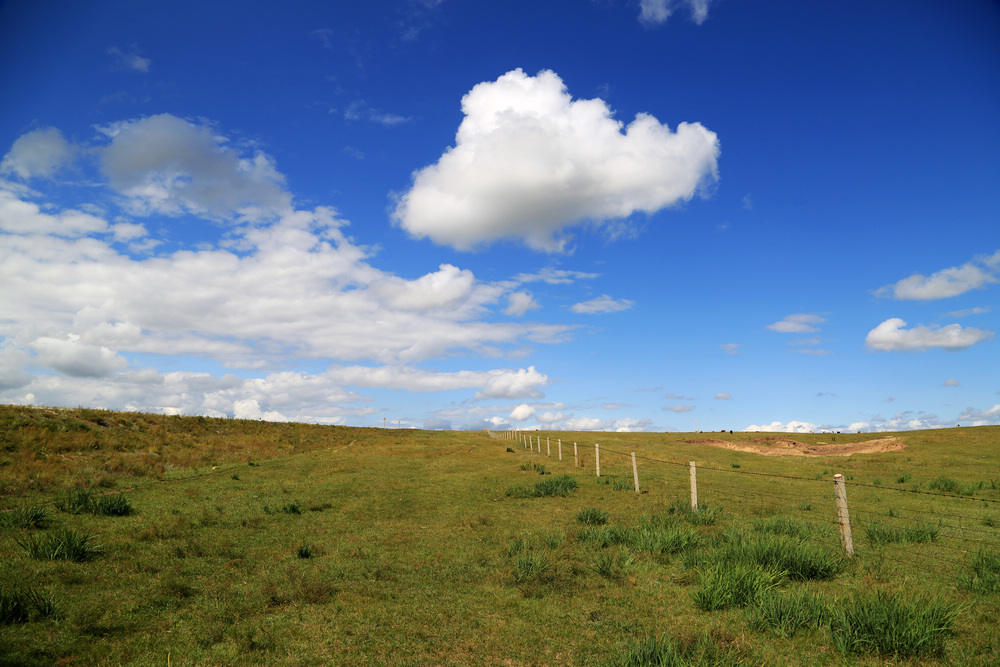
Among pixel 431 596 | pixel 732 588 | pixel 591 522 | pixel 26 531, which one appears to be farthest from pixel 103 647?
pixel 591 522

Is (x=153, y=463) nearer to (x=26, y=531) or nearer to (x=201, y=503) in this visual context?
(x=201, y=503)

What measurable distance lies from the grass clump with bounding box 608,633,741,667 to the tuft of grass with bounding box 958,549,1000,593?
5443 millimetres

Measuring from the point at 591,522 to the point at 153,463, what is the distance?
88.4 feet

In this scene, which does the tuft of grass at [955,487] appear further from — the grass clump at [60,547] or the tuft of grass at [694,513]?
the grass clump at [60,547]

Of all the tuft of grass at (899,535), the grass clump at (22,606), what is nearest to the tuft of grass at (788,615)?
the tuft of grass at (899,535)

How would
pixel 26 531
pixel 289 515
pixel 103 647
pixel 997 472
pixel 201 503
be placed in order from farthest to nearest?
pixel 997 472 < pixel 201 503 < pixel 289 515 < pixel 26 531 < pixel 103 647

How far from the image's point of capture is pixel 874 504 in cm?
1833

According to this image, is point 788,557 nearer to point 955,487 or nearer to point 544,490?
point 544,490

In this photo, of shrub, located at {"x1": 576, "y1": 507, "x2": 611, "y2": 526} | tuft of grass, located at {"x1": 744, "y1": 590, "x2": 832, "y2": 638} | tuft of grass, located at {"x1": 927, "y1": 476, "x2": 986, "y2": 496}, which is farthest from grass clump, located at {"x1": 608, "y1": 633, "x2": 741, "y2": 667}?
tuft of grass, located at {"x1": 927, "y1": 476, "x2": 986, "y2": 496}

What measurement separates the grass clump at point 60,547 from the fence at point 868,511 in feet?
47.9

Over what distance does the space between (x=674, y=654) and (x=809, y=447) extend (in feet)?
211

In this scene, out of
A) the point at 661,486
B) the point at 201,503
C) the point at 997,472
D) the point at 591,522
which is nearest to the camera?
the point at 591,522

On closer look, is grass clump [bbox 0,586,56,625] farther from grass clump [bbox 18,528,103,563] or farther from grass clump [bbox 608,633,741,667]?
grass clump [bbox 608,633,741,667]

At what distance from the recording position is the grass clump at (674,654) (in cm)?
601
